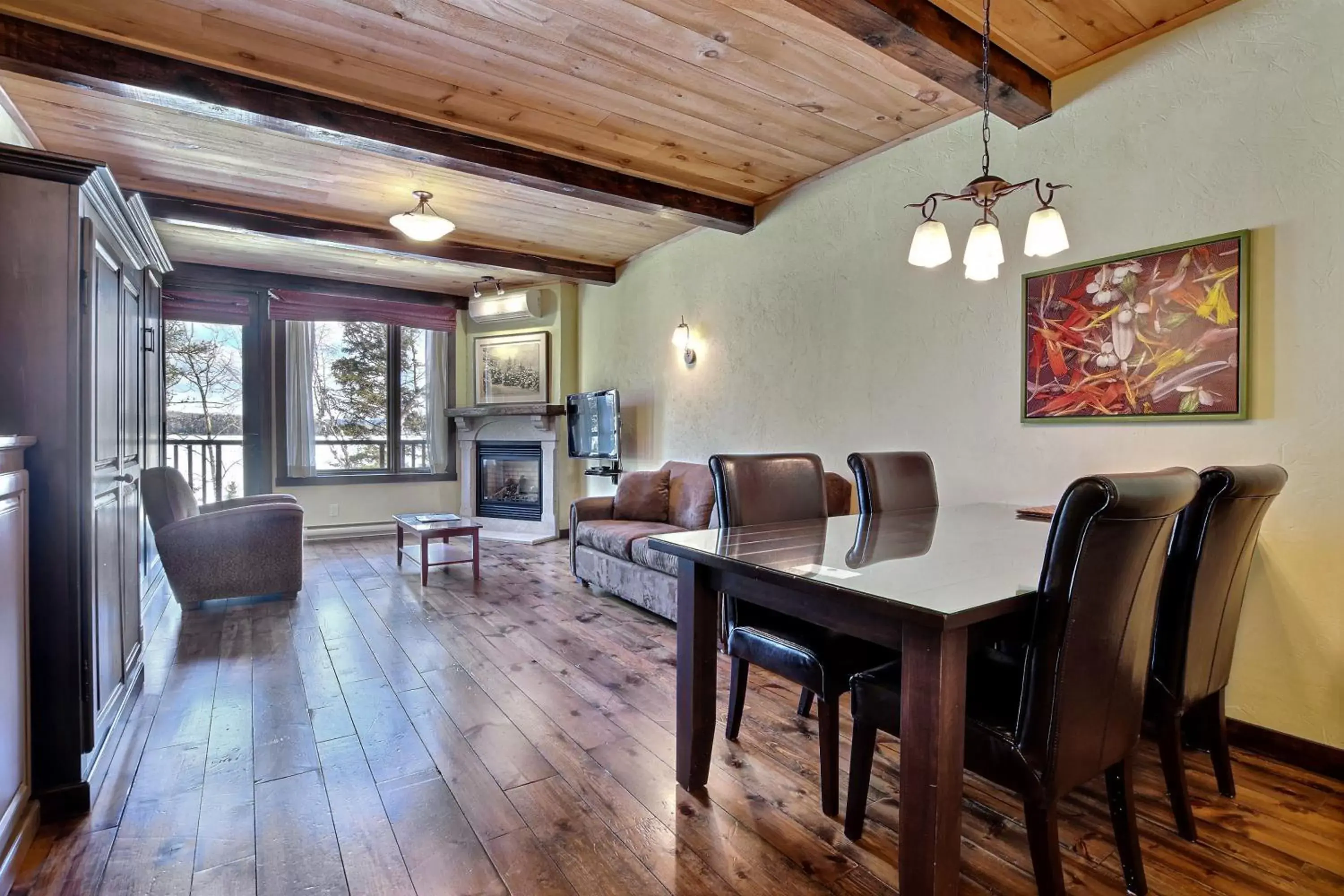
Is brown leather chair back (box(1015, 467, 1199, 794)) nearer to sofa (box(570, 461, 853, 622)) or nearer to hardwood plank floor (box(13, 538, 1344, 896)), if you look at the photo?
hardwood plank floor (box(13, 538, 1344, 896))

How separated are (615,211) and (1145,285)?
3.16 m

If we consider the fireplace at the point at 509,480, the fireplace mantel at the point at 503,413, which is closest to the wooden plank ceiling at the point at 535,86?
A: the fireplace mantel at the point at 503,413

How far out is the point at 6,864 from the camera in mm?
1509

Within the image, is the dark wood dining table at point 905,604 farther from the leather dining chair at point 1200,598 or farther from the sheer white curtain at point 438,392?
the sheer white curtain at point 438,392

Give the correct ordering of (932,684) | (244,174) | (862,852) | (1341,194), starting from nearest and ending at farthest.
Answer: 1. (932,684)
2. (862,852)
3. (1341,194)
4. (244,174)

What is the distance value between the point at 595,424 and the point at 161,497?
3053 millimetres

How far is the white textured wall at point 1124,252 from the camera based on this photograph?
206 centimetres

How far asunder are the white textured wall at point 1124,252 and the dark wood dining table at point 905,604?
0.76 meters

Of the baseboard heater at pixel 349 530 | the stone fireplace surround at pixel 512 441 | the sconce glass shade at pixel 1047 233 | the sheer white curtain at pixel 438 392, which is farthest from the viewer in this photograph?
the sheer white curtain at pixel 438 392

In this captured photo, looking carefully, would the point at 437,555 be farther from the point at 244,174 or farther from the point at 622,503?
the point at 244,174

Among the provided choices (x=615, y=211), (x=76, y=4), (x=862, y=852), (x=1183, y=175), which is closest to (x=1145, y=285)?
(x=1183, y=175)

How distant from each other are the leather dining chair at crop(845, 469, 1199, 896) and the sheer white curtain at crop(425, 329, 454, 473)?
6.09m

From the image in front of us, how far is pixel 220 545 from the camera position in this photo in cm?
383

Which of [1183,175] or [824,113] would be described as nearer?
[1183,175]
